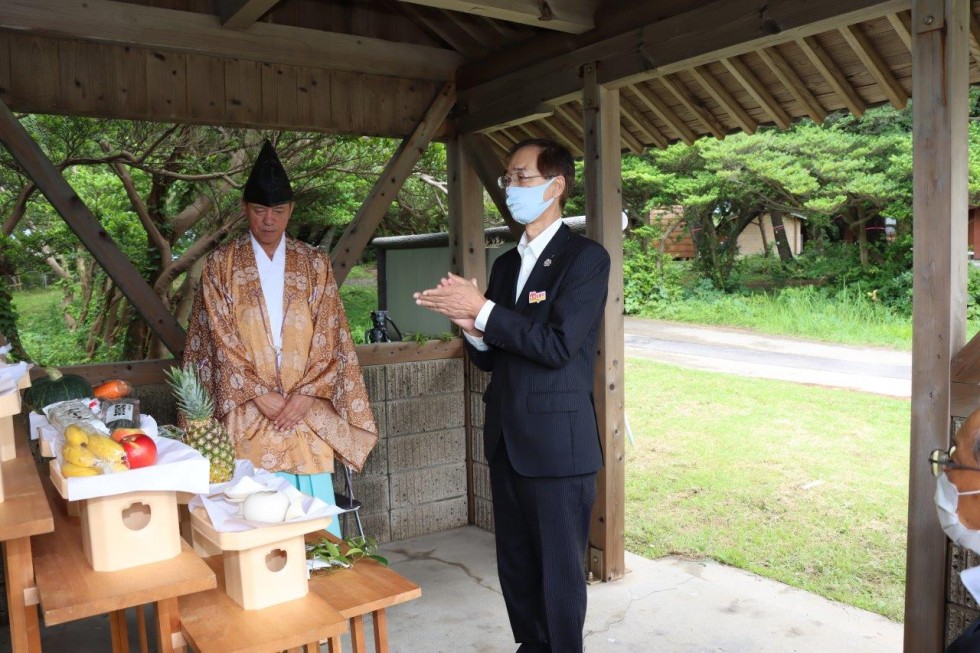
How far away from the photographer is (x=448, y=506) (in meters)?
4.65

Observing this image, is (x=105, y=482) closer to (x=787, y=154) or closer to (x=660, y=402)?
(x=660, y=402)

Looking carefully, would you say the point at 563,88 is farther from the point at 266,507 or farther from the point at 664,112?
the point at 266,507

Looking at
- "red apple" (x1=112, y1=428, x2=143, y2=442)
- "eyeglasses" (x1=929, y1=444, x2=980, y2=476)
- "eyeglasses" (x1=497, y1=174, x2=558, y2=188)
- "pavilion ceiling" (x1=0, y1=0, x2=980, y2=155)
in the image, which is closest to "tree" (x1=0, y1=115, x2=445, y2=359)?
"pavilion ceiling" (x1=0, y1=0, x2=980, y2=155)

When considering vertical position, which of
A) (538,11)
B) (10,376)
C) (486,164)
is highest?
(538,11)

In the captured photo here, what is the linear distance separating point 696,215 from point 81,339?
1014 cm

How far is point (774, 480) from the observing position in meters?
6.28

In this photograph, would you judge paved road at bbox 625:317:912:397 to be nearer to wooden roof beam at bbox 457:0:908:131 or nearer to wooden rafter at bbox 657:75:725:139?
wooden rafter at bbox 657:75:725:139

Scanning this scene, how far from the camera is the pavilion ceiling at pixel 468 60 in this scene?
10.3 ft

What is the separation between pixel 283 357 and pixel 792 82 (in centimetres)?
238

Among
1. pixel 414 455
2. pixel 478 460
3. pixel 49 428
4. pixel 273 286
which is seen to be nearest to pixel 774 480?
pixel 478 460

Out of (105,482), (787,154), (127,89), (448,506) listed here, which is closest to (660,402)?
(448,506)

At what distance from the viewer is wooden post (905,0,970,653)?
2318 mm

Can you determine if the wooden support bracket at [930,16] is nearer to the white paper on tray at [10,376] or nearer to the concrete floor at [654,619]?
the concrete floor at [654,619]

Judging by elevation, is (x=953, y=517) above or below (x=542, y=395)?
below
